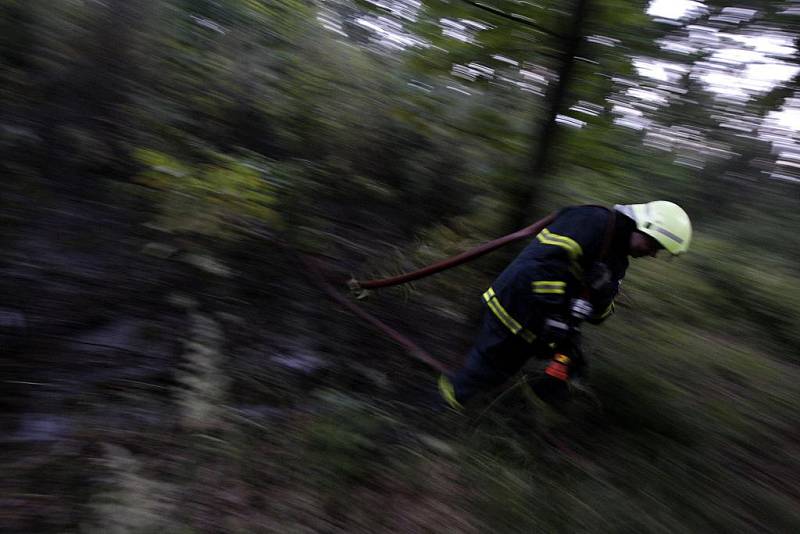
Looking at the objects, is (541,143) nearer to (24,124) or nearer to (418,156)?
(418,156)

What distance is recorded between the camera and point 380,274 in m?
4.36

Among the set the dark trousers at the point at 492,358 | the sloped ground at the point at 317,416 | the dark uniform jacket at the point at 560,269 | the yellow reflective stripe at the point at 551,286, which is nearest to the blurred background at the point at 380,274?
the sloped ground at the point at 317,416

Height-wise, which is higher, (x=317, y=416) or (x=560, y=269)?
(x=560, y=269)

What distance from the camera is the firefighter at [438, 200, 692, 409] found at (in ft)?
9.42

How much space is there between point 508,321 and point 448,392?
0.69m

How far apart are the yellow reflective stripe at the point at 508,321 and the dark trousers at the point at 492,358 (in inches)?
1.5

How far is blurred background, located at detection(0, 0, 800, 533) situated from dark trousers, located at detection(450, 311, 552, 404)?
168 mm

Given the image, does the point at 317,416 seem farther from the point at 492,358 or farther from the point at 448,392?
the point at 492,358

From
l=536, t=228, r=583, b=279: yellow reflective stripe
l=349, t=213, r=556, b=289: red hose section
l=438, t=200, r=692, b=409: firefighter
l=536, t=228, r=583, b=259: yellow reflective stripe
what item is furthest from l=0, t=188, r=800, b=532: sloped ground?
l=536, t=228, r=583, b=259: yellow reflective stripe

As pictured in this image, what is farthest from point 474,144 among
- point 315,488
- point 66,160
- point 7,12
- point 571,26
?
point 7,12

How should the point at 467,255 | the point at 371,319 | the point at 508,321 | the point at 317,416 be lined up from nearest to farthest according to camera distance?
1. the point at 317,416
2. the point at 508,321
3. the point at 467,255
4. the point at 371,319

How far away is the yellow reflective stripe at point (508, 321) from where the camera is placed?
3.03 m

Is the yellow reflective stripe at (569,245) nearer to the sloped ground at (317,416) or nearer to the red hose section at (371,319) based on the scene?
the sloped ground at (317,416)

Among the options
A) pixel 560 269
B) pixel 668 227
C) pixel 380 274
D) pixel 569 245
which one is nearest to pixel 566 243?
pixel 569 245
